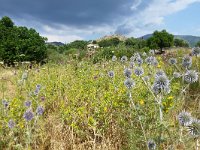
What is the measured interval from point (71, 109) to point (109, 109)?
1.73 feet

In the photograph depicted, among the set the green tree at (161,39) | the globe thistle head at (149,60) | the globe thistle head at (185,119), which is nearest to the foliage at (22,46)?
the globe thistle head at (149,60)

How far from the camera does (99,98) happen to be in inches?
177

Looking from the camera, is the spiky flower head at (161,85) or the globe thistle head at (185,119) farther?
the spiky flower head at (161,85)

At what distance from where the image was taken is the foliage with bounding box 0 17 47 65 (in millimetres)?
22172

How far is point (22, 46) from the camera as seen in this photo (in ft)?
75.5

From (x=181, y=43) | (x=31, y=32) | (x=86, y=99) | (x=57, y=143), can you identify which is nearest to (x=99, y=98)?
(x=86, y=99)

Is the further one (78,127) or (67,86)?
(67,86)

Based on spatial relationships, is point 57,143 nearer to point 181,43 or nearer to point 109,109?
point 109,109

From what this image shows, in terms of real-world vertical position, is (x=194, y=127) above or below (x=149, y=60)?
below

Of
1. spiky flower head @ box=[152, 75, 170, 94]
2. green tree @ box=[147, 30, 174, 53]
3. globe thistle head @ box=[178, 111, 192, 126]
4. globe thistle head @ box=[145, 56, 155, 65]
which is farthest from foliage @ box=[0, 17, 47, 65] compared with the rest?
green tree @ box=[147, 30, 174, 53]

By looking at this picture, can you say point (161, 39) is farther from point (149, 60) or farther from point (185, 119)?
point (185, 119)

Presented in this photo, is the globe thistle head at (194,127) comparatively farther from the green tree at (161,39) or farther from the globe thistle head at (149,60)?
the green tree at (161,39)

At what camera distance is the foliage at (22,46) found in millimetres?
22172

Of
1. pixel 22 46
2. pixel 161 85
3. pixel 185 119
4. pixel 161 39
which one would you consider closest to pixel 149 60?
pixel 161 85
